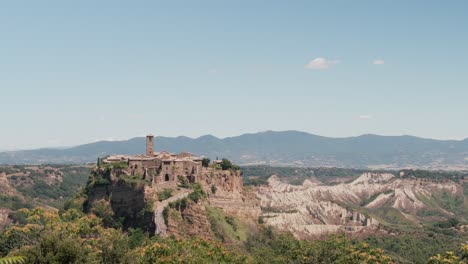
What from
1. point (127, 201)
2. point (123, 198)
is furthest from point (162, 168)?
point (127, 201)

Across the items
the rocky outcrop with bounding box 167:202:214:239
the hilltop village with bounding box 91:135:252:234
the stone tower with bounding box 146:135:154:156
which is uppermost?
the stone tower with bounding box 146:135:154:156

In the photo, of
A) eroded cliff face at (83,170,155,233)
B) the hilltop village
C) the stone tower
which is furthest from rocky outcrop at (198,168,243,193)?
eroded cliff face at (83,170,155,233)

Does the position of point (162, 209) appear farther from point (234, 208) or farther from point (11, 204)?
point (11, 204)

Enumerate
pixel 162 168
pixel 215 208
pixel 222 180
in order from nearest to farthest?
pixel 162 168, pixel 215 208, pixel 222 180

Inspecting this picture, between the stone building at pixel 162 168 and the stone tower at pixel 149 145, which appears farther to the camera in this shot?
the stone tower at pixel 149 145

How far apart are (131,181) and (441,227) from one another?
129286 millimetres

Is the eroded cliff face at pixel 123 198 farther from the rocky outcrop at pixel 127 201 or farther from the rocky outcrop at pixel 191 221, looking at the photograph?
the rocky outcrop at pixel 191 221

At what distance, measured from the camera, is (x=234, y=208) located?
355 feet

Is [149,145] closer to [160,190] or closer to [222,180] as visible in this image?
[222,180]

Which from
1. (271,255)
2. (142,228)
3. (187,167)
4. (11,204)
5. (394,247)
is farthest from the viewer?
(11,204)

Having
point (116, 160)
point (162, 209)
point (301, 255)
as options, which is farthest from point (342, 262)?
point (116, 160)

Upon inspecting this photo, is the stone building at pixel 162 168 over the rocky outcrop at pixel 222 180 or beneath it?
over

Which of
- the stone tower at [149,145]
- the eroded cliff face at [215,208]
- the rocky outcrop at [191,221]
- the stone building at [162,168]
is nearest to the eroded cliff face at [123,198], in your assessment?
the stone building at [162,168]

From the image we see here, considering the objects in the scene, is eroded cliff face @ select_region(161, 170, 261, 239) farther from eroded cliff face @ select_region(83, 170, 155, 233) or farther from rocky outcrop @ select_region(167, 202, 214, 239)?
eroded cliff face @ select_region(83, 170, 155, 233)
